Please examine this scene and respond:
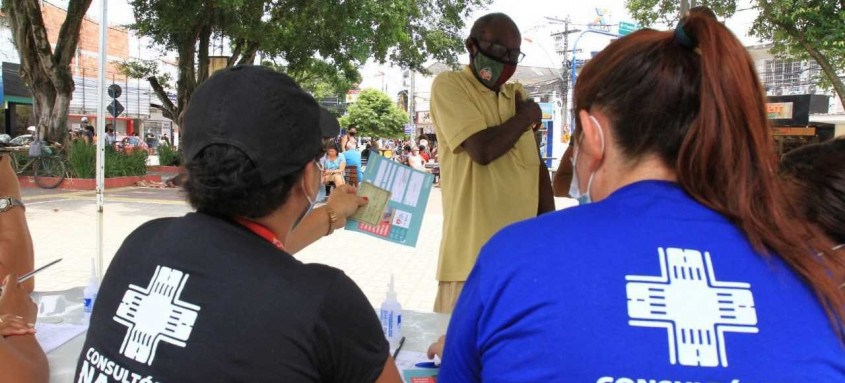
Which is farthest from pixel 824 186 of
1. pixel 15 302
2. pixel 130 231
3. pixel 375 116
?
pixel 375 116

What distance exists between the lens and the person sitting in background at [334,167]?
10.1 meters

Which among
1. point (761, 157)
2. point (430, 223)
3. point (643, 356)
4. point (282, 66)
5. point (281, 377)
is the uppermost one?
point (282, 66)

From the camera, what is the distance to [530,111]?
224 cm

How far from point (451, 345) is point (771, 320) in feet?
1.43

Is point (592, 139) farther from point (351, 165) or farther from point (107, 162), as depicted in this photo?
point (107, 162)

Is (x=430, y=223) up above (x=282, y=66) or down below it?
below

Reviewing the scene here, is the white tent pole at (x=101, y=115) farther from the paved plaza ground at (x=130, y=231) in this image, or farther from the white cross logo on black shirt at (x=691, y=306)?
the white cross logo on black shirt at (x=691, y=306)

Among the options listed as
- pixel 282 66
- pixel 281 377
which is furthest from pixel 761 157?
pixel 282 66

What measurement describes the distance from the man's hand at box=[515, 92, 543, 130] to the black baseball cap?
1301mm

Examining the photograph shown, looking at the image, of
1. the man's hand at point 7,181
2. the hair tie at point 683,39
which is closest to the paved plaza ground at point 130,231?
the man's hand at point 7,181

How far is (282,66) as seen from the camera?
16.3 metres

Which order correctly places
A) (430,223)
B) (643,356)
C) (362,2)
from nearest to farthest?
(643,356)
(362,2)
(430,223)

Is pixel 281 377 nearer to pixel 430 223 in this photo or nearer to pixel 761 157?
pixel 761 157

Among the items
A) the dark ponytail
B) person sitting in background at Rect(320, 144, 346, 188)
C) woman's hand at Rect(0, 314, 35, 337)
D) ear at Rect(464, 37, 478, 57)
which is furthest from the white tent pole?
person sitting in background at Rect(320, 144, 346, 188)
